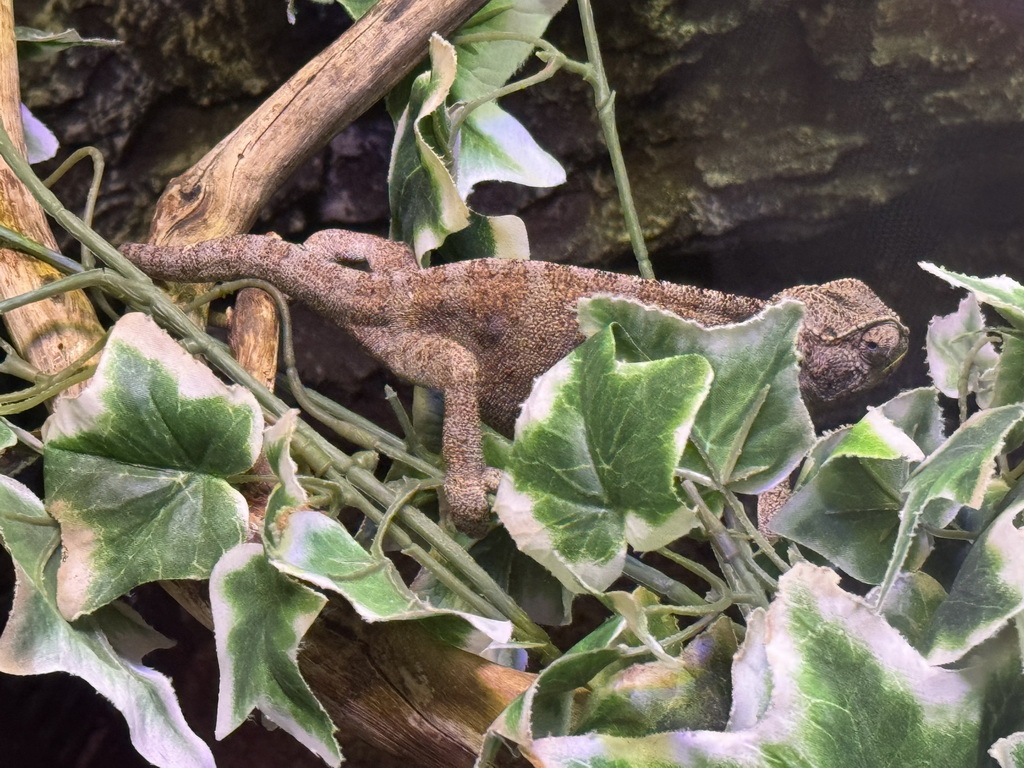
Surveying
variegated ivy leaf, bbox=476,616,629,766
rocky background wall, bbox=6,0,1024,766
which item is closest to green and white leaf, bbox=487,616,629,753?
variegated ivy leaf, bbox=476,616,629,766

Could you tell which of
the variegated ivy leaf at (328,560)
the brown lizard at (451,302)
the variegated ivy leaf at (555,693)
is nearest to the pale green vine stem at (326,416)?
the brown lizard at (451,302)

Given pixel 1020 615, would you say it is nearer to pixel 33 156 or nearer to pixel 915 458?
pixel 915 458

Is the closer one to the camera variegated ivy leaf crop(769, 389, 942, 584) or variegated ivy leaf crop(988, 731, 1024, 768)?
variegated ivy leaf crop(988, 731, 1024, 768)

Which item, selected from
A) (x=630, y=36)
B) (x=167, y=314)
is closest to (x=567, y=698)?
(x=167, y=314)

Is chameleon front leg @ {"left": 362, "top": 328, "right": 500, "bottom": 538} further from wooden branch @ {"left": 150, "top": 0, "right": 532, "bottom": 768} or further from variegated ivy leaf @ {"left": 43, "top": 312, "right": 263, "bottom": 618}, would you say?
variegated ivy leaf @ {"left": 43, "top": 312, "right": 263, "bottom": 618}

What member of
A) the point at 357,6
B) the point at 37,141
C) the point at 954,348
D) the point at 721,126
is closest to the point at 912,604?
the point at 954,348

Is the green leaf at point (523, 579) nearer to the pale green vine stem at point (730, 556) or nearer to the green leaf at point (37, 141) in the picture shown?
the pale green vine stem at point (730, 556)
